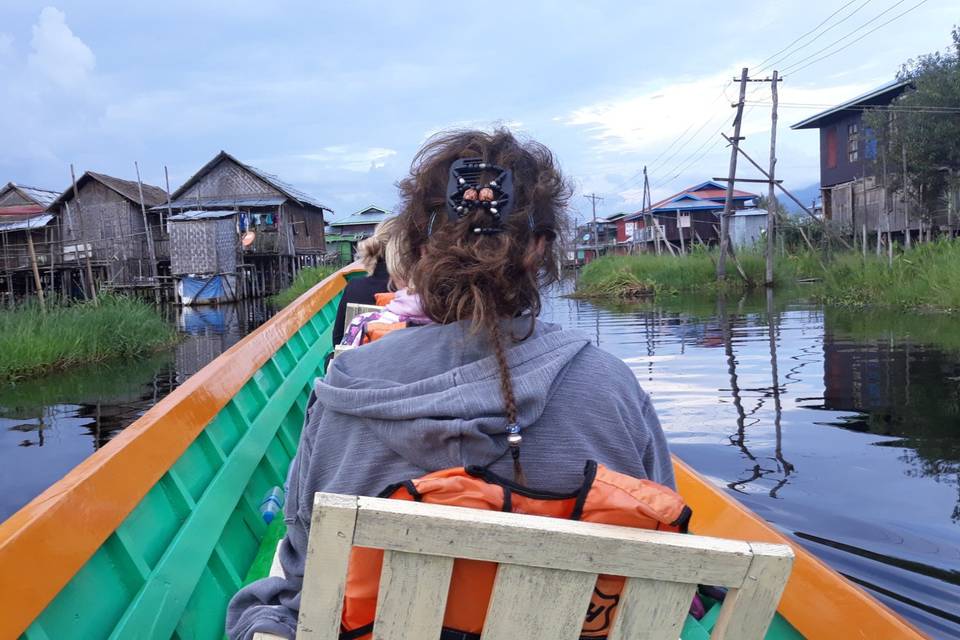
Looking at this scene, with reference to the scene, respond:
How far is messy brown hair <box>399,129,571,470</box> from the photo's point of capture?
1.34m

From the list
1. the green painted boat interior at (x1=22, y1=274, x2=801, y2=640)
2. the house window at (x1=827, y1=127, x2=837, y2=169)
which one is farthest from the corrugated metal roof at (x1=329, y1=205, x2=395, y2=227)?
the green painted boat interior at (x1=22, y1=274, x2=801, y2=640)

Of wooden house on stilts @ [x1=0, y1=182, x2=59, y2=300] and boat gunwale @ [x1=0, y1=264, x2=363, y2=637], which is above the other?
wooden house on stilts @ [x1=0, y1=182, x2=59, y2=300]

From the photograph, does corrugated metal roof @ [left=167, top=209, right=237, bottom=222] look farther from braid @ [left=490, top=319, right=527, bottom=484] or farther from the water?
braid @ [left=490, top=319, right=527, bottom=484]

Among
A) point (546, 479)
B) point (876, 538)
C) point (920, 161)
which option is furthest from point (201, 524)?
point (920, 161)

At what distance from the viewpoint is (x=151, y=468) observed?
2002 millimetres

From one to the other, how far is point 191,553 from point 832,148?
99.0 ft

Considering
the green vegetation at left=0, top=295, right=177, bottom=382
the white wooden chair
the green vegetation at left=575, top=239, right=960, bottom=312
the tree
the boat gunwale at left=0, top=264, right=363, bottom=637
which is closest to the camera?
the white wooden chair

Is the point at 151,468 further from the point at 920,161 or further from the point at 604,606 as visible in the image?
the point at 920,161

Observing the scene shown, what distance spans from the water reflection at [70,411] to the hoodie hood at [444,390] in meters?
6.05

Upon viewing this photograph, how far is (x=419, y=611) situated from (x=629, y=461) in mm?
464

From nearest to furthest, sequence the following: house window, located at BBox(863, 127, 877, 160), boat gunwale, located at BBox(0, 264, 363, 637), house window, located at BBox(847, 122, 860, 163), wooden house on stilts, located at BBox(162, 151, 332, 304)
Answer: boat gunwale, located at BBox(0, 264, 363, 637) → house window, located at BBox(863, 127, 877, 160) → house window, located at BBox(847, 122, 860, 163) → wooden house on stilts, located at BBox(162, 151, 332, 304)

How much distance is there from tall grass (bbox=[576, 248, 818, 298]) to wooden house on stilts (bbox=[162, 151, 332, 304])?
694 inches

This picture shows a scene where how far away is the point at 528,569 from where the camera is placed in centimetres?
107

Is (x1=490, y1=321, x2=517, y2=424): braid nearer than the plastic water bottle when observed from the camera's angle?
Yes
